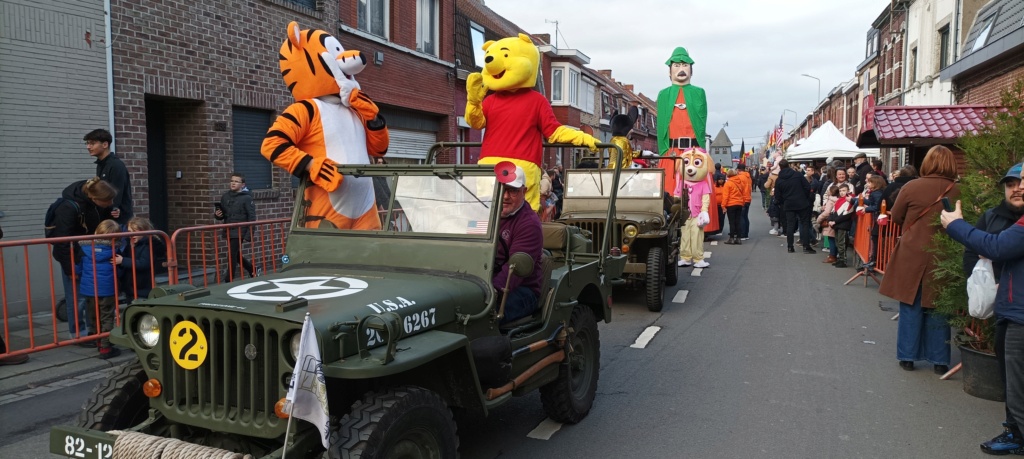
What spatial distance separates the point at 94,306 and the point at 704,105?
33.9 feet

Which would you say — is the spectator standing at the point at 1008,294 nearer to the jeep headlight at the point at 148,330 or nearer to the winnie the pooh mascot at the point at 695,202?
the jeep headlight at the point at 148,330

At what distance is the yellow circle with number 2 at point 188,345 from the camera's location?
2943 mm

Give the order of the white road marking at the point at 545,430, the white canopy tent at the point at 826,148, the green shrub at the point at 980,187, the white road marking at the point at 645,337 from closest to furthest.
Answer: the white road marking at the point at 545,430
the green shrub at the point at 980,187
the white road marking at the point at 645,337
the white canopy tent at the point at 826,148

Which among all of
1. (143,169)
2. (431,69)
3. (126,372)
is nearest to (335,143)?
(126,372)

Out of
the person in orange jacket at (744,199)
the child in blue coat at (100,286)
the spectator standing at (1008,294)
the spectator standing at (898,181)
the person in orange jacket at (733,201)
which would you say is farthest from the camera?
the person in orange jacket at (744,199)

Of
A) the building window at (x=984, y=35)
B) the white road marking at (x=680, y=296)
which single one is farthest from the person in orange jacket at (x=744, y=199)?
the white road marking at (x=680, y=296)

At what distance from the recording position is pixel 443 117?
1795 cm

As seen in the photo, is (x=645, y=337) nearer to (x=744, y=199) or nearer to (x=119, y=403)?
(x=119, y=403)

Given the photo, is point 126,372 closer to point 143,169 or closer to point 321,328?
point 321,328

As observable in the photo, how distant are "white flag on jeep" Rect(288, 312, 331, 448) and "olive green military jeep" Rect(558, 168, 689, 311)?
6005 mm

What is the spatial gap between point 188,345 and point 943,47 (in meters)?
24.2

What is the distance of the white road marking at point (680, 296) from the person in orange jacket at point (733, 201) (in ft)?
22.9

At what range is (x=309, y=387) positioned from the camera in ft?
8.73

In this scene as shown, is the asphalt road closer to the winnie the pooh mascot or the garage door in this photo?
the winnie the pooh mascot
